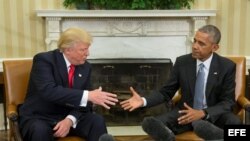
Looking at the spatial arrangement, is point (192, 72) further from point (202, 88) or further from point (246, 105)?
point (246, 105)

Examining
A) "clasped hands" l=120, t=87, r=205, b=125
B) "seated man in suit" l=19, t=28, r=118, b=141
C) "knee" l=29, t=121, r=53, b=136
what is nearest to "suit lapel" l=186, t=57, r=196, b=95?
"clasped hands" l=120, t=87, r=205, b=125

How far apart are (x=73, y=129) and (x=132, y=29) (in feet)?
6.29

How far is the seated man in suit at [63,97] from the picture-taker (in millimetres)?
2451

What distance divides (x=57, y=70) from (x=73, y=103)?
9.9 inches

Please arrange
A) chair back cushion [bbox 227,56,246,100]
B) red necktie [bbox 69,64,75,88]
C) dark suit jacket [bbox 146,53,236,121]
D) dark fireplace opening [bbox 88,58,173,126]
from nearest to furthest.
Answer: red necktie [bbox 69,64,75,88], dark suit jacket [bbox 146,53,236,121], chair back cushion [bbox 227,56,246,100], dark fireplace opening [bbox 88,58,173,126]

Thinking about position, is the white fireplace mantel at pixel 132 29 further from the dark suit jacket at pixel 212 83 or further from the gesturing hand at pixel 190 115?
the gesturing hand at pixel 190 115

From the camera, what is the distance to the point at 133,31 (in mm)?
4266

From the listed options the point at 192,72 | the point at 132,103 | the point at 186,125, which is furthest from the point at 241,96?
the point at 132,103

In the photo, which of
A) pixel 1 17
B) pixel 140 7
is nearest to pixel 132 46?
pixel 140 7

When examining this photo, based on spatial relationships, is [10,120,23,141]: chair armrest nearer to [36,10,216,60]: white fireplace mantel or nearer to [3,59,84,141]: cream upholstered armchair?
[3,59,84,141]: cream upholstered armchair

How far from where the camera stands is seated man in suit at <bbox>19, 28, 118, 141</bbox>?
2451 millimetres

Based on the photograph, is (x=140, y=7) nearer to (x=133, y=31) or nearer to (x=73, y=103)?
(x=133, y=31)

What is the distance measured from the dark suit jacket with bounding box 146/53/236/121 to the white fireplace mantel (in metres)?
1.39

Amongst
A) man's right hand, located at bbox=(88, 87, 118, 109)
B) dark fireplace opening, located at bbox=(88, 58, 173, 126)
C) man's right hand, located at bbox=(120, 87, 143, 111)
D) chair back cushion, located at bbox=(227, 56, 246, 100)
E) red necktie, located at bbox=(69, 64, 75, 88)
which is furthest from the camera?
dark fireplace opening, located at bbox=(88, 58, 173, 126)
